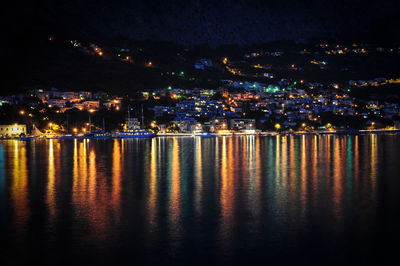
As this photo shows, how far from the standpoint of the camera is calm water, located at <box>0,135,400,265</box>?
737cm

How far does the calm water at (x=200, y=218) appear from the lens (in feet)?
24.2

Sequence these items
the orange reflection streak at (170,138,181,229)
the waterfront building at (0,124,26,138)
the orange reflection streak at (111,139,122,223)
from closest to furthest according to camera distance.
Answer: the orange reflection streak at (170,138,181,229)
the orange reflection streak at (111,139,122,223)
the waterfront building at (0,124,26,138)

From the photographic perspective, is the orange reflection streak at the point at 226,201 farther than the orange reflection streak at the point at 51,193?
No

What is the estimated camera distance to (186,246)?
7.72 m

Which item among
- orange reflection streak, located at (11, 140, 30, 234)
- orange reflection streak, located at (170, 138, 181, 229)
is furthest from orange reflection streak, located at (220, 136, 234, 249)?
orange reflection streak, located at (11, 140, 30, 234)

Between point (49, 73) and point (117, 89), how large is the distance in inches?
739

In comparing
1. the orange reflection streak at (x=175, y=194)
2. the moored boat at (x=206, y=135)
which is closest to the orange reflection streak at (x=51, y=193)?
the orange reflection streak at (x=175, y=194)

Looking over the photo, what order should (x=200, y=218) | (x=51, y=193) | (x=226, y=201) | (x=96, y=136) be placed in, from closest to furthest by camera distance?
(x=200, y=218)
(x=226, y=201)
(x=51, y=193)
(x=96, y=136)

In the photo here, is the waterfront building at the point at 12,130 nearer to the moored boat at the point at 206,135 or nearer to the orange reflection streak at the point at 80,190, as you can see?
the moored boat at the point at 206,135

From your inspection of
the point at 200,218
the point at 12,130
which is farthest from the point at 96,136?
the point at 200,218

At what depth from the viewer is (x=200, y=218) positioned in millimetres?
9641

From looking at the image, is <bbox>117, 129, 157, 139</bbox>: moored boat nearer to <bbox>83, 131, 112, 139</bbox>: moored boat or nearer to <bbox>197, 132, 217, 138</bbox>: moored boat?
<bbox>83, 131, 112, 139</bbox>: moored boat

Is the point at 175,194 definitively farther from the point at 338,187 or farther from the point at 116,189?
the point at 338,187

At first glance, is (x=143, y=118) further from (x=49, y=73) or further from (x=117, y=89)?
(x=49, y=73)
